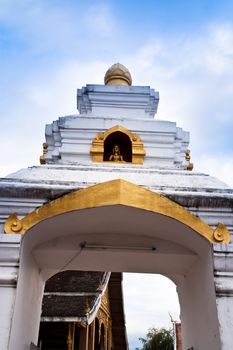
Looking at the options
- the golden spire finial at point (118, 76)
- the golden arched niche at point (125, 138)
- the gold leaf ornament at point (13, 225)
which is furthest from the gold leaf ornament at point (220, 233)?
the golden spire finial at point (118, 76)

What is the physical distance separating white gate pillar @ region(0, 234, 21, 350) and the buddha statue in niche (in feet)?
10.8

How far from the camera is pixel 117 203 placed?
4242 millimetres

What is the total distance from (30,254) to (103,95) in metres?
4.28

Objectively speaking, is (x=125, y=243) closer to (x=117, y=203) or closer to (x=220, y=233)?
(x=117, y=203)

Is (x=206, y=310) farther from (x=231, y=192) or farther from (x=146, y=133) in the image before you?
(x=146, y=133)

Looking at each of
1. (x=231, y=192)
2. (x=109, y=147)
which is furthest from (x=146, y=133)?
(x=231, y=192)

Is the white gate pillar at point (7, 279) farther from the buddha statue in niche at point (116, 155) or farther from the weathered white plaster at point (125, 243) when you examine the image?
the buddha statue in niche at point (116, 155)

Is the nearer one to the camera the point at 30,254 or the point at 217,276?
the point at 217,276

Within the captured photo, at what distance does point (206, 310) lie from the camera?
4.60 m

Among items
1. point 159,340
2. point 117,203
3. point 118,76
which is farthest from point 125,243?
point 159,340

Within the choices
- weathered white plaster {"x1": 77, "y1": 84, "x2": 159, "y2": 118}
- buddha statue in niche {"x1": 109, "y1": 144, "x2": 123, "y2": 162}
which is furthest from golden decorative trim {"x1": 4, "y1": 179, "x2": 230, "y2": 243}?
weathered white plaster {"x1": 77, "y1": 84, "x2": 159, "y2": 118}

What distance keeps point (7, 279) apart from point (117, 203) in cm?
134

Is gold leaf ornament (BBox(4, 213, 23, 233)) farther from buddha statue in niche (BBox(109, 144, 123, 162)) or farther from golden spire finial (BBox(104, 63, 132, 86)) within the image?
golden spire finial (BBox(104, 63, 132, 86))

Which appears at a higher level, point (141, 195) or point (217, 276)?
point (141, 195)
